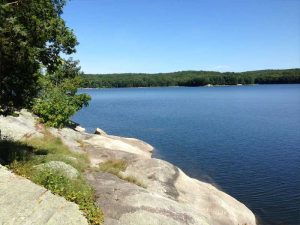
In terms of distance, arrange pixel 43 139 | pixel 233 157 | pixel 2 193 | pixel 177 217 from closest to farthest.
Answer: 1. pixel 2 193
2. pixel 177 217
3. pixel 43 139
4. pixel 233 157

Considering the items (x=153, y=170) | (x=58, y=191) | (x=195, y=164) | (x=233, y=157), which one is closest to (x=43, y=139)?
(x=153, y=170)

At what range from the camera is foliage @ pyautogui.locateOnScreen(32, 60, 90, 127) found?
142 ft

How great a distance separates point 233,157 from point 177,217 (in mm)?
31598

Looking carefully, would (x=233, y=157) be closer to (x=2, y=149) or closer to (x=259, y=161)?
(x=259, y=161)

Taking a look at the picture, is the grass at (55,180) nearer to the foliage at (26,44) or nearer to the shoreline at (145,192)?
the shoreline at (145,192)

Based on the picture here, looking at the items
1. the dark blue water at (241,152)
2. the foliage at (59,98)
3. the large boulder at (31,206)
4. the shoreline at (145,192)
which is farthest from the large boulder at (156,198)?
the foliage at (59,98)

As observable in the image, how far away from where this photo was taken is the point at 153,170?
27375 millimetres

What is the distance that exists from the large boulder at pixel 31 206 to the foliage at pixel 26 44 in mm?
5008

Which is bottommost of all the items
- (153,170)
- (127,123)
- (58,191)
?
(127,123)

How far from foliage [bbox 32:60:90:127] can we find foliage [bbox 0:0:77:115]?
17290 mm

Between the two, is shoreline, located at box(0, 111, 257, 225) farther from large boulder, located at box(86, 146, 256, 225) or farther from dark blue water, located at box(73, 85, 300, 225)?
dark blue water, located at box(73, 85, 300, 225)

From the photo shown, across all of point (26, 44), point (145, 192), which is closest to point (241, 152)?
point (145, 192)

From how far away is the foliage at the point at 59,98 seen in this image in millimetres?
43375

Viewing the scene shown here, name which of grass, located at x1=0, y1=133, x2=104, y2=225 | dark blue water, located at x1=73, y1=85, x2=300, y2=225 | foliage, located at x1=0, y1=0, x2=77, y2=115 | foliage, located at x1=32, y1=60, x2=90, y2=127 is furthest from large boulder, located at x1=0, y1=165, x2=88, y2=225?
foliage, located at x1=32, y1=60, x2=90, y2=127
